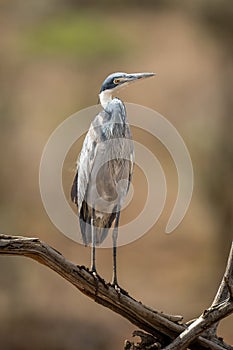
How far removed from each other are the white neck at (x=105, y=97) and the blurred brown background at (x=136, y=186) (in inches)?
133

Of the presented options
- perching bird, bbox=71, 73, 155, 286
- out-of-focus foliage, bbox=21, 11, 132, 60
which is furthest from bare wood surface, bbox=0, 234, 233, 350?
out-of-focus foliage, bbox=21, 11, 132, 60

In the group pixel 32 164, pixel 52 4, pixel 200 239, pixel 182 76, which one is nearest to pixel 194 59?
pixel 182 76

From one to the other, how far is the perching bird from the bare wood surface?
381 mm

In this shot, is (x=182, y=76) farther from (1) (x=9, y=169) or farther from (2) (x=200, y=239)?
(1) (x=9, y=169)

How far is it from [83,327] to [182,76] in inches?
186

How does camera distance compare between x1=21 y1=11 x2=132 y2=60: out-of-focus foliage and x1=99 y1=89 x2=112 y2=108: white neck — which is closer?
x1=99 y1=89 x2=112 y2=108: white neck

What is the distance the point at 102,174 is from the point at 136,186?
5466 millimetres

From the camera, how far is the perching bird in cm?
208

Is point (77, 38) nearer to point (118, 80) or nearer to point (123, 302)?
point (118, 80)

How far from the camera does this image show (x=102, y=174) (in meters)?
2.13

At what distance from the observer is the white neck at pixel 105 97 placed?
1911 mm

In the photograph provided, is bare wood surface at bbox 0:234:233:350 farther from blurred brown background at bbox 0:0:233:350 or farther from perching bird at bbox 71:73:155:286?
blurred brown background at bbox 0:0:233:350

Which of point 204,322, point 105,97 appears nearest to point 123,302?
point 204,322

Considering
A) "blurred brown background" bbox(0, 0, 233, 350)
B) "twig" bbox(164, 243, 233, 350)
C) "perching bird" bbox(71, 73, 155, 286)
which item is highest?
"blurred brown background" bbox(0, 0, 233, 350)
